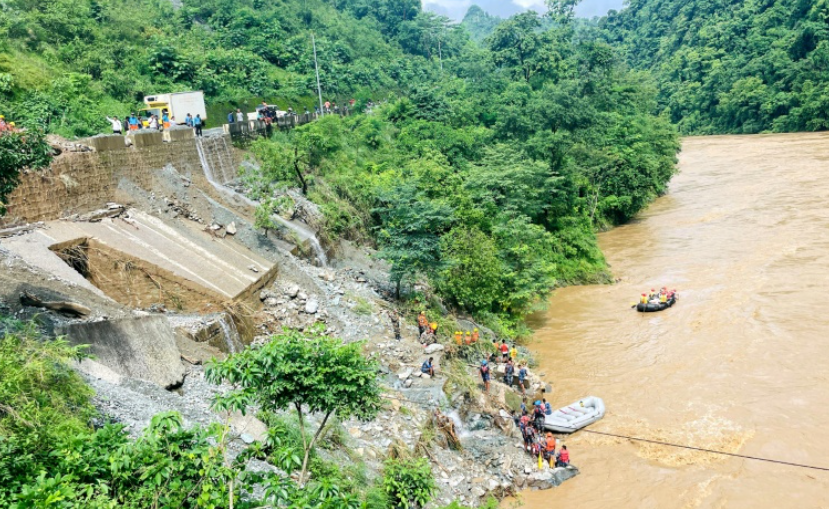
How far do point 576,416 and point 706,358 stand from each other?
18.5ft

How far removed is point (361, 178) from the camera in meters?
24.8

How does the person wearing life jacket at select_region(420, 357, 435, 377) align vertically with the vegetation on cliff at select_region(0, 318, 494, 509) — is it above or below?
below

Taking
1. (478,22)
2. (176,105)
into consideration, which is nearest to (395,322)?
(176,105)

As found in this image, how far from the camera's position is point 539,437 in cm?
1516

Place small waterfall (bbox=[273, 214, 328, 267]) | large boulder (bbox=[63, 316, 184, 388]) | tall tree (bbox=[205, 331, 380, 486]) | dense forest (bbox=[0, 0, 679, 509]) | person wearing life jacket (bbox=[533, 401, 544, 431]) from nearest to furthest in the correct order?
1. dense forest (bbox=[0, 0, 679, 509])
2. tall tree (bbox=[205, 331, 380, 486])
3. large boulder (bbox=[63, 316, 184, 388])
4. person wearing life jacket (bbox=[533, 401, 544, 431])
5. small waterfall (bbox=[273, 214, 328, 267])

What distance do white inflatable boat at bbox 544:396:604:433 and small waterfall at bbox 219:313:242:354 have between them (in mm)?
8187

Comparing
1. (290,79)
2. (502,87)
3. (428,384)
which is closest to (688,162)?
(502,87)

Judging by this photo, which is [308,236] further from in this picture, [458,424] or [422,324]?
[458,424]

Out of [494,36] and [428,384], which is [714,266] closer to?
[428,384]

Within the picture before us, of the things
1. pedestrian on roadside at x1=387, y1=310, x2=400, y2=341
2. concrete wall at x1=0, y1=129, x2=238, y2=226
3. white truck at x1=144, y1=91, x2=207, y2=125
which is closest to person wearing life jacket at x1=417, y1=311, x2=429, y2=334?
pedestrian on roadside at x1=387, y1=310, x2=400, y2=341

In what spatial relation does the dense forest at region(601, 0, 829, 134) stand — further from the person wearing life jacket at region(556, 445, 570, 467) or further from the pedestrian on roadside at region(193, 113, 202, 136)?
the pedestrian on roadside at region(193, 113, 202, 136)

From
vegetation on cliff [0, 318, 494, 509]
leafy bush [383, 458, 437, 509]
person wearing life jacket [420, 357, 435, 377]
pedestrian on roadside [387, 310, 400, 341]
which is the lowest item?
person wearing life jacket [420, 357, 435, 377]

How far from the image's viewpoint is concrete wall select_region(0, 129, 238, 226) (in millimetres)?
14312

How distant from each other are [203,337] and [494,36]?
4685cm
